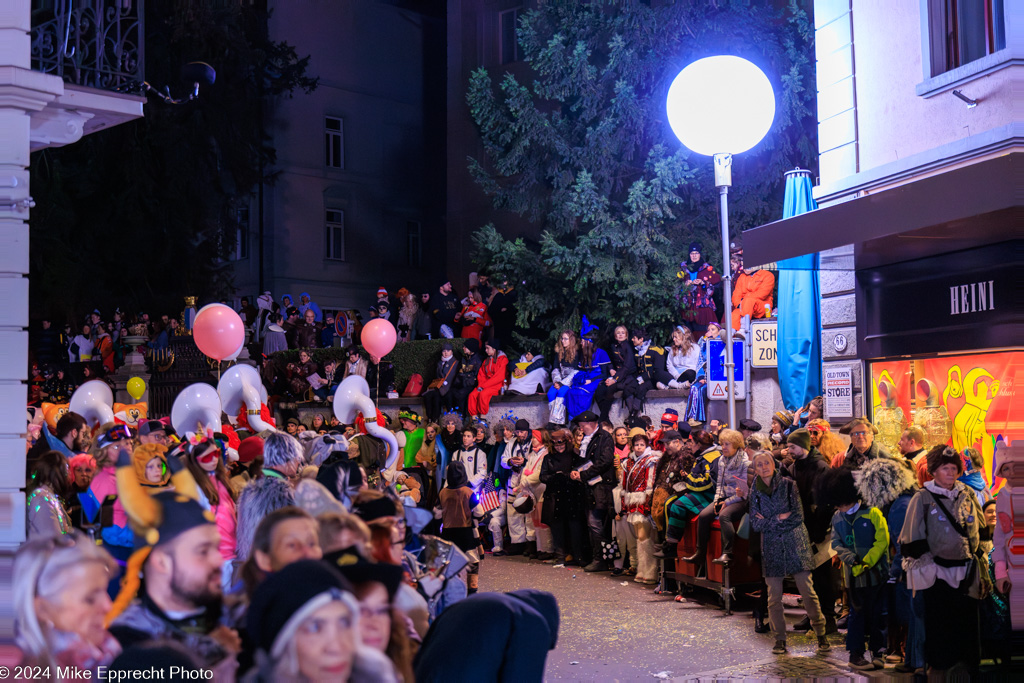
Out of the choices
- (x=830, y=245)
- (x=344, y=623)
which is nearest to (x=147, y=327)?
(x=830, y=245)

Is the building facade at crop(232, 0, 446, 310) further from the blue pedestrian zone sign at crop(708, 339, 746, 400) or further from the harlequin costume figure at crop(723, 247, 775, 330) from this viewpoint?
the blue pedestrian zone sign at crop(708, 339, 746, 400)

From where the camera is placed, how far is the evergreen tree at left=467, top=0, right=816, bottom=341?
69.4 feet

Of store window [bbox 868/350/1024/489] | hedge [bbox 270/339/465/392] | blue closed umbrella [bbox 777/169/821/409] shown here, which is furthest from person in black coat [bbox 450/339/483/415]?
store window [bbox 868/350/1024/489]

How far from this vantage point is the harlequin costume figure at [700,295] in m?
17.7

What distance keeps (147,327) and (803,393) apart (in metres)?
16.4

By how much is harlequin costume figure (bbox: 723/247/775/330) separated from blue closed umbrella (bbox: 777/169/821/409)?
3.20 meters

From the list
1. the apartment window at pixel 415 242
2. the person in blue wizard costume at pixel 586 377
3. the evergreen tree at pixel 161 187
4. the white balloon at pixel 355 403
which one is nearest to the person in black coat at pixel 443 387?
the person in blue wizard costume at pixel 586 377

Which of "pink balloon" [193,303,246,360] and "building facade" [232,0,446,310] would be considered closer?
"pink balloon" [193,303,246,360]

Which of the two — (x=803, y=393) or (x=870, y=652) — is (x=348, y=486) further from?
(x=803, y=393)

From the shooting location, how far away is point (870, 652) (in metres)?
8.98

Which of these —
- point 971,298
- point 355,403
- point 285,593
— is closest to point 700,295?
point 971,298

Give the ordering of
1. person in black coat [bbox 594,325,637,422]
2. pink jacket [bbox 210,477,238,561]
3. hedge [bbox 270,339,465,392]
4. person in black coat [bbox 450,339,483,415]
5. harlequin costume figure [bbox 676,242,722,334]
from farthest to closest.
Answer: hedge [bbox 270,339,465,392] < person in black coat [bbox 450,339,483,415] < harlequin costume figure [bbox 676,242,722,334] < person in black coat [bbox 594,325,637,422] < pink jacket [bbox 210,477,238,561]

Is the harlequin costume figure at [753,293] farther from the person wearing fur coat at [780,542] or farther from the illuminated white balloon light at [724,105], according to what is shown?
the person wearing fur coat at [780,542]

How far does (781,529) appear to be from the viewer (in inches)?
371
